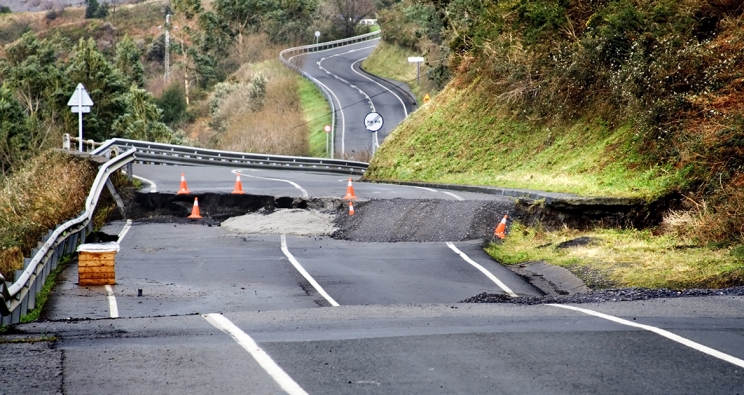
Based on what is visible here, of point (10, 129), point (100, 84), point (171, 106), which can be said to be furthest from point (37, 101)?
point (171, 106)

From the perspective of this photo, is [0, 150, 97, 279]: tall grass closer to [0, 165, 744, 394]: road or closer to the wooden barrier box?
the wooden barrier box

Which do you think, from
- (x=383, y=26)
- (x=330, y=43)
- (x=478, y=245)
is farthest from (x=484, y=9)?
(x=330, y=43)

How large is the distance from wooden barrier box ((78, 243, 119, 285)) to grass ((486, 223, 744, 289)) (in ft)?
24.0

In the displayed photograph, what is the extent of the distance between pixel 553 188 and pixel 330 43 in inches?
2958

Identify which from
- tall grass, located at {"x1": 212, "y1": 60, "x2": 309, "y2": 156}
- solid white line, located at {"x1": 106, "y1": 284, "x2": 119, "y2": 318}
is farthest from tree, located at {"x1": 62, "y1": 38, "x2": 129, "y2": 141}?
solid white line, located at {"x1": 106, "y1": 284, "x2": 119, "y2": 318}

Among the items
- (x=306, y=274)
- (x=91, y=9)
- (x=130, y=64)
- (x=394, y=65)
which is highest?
(x=91, y=9)

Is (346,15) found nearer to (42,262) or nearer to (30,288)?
(42,262)

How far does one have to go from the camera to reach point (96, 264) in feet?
48.5

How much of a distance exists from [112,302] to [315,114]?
55894mm

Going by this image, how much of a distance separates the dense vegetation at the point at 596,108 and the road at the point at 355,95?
17.2 metres

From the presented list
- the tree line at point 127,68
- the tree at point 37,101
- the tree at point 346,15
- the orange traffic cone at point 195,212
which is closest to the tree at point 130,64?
the tree line at point 127,68

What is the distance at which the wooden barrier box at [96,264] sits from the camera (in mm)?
14742

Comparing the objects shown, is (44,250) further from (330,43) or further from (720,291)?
(330,43)

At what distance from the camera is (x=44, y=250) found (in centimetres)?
1398
